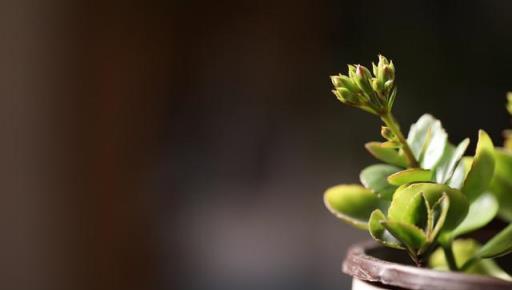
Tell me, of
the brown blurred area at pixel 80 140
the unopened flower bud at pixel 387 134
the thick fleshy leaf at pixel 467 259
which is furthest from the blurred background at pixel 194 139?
the unopened flower bud at pixel 387 134

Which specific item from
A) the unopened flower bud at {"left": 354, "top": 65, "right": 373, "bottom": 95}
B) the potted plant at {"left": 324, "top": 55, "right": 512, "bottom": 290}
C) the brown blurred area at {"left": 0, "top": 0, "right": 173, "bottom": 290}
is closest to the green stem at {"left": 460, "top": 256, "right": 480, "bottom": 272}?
the potted plant at {"left": 324, "top": 55, "right": 512, "bottom": 290}

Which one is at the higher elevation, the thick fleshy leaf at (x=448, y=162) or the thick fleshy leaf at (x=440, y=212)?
the thick fleshy leaf at (x=448, y=162)

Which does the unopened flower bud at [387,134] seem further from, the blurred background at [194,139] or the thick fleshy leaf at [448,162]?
the blurred background at [194,139]

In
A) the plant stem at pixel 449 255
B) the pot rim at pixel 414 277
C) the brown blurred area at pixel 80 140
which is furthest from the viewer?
the brown blurred area at pixel 80 140

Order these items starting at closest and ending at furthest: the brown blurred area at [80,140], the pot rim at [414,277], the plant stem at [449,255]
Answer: the pot rim at [414,277]
the plant stem at [449,255]
the brown blurred area at [80,140]

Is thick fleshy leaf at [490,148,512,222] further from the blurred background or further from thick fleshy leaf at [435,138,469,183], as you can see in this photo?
the blurred background

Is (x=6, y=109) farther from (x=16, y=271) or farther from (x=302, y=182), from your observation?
(x=302, y=182)

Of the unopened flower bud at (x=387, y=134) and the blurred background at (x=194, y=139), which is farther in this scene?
the blurred background at (x=194, y=139)
